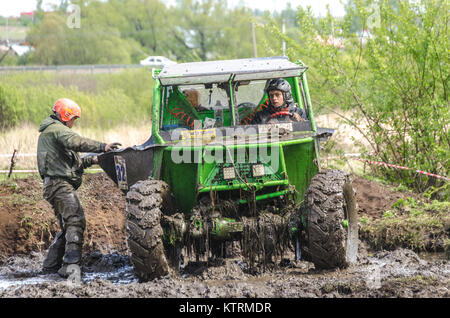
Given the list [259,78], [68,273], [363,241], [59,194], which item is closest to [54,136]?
[59,194]

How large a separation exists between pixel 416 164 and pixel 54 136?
21.1ft

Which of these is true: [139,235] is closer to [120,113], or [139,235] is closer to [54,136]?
[54,136]

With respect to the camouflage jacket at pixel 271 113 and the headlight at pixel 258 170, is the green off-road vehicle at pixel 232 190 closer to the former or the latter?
the headlight at pixel 258 170

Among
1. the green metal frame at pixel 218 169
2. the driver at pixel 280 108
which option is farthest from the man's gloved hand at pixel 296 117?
the green metal frame at pixel 218 169

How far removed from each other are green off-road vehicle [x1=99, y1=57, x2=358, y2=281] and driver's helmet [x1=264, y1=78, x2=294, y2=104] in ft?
0.54

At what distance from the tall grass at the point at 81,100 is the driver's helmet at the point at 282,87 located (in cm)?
1214

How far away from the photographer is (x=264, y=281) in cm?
672

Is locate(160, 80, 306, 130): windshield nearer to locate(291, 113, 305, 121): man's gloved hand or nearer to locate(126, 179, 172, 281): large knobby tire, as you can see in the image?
locate(291, 113, 305, 121): man's gloved hand

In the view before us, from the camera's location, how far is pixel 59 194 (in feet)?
25.5

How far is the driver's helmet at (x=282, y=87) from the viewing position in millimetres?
7914

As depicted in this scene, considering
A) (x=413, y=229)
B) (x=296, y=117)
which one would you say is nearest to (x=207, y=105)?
(x=296, y=117)

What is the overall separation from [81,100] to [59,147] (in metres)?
14.9

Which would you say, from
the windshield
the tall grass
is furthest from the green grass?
the windshield

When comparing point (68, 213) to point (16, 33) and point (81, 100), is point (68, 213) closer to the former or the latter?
point (81, 100)
